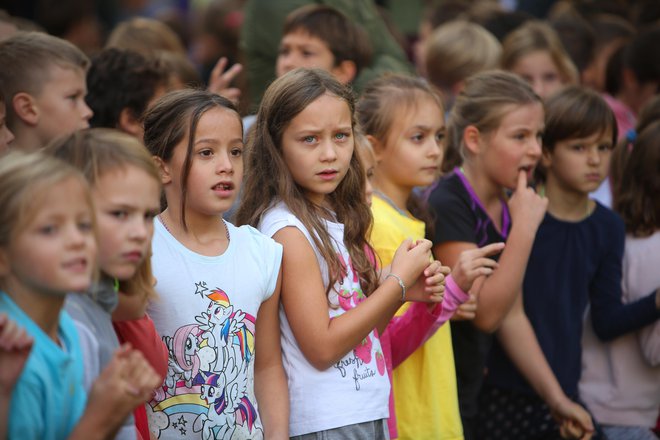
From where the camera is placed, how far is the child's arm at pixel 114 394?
2150mm

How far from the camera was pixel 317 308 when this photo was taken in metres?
2.96

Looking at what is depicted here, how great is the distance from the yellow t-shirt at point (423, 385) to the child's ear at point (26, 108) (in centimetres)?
143

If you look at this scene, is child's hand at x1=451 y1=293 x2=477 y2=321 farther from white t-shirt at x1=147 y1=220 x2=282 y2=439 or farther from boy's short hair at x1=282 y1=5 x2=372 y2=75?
boy's short hair at x1=282 y1=5 x2=372 y2=75

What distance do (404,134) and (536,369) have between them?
123cm

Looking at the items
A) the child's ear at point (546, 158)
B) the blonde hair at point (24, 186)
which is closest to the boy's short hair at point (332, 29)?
the child's ear at point (546, 158)

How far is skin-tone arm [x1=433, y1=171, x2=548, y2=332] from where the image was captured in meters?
3.79

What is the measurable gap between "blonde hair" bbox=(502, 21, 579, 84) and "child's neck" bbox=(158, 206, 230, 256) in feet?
13.1

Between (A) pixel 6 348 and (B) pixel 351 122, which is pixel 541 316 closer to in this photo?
(B) pixel 351 122

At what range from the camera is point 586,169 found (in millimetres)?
4289

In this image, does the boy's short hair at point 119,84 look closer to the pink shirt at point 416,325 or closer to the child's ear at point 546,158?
the pink shirt at point 416,325

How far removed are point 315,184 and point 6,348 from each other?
53.2 inches

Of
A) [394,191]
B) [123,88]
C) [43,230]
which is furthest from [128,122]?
[43,230]

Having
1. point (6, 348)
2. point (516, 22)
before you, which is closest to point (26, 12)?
point (516, 22)

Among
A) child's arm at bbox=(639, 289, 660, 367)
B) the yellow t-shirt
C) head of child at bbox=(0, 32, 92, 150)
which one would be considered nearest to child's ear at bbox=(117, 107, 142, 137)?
head of child at bbox=(0, 32, 92, 150)
